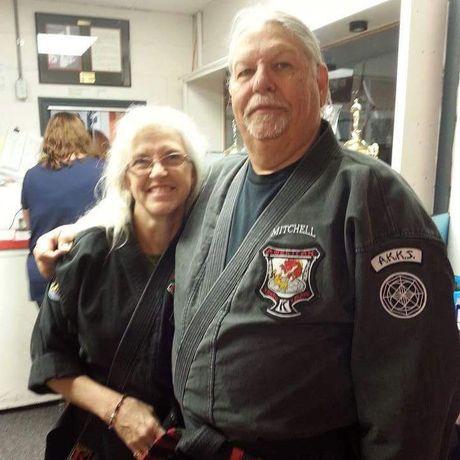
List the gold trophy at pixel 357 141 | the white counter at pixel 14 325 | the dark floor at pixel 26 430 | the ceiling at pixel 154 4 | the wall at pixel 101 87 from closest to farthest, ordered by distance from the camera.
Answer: the gold trophy at pixel 357 141 < the dark floor at pixel 26 430 < the white counter at pixel 14 325 < the wall at pixel 101 87 < the ceiling at pixel 154 4

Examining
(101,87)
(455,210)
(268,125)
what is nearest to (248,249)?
(268,125)

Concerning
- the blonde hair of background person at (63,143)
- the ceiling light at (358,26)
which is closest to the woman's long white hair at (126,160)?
the ceiling light at (358,26)

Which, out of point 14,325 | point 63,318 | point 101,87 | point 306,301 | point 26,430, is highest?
point 101,87

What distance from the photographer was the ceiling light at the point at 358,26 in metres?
1.84

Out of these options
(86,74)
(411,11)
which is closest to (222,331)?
(411,11)

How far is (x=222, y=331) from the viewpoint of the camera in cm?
89

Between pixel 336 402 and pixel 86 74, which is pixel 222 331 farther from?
pixel 86 74

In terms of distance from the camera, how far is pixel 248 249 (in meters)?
0.92

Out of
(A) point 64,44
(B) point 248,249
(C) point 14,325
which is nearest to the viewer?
(B) point 248,249

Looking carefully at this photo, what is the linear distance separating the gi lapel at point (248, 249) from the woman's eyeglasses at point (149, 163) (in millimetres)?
276

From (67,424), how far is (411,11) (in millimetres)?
1452

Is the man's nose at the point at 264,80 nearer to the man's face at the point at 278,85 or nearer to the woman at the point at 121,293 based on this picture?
the man's face at the point at 278,85

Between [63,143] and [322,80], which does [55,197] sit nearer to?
[63,143]

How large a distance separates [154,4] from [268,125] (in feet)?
9.23
